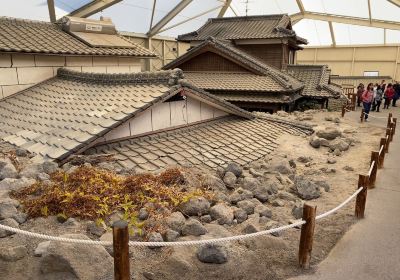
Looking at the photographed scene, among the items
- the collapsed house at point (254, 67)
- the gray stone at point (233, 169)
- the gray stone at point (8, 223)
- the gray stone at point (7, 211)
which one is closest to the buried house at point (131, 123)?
the gray stone at point (233, 169)

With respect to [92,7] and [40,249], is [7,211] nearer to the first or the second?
[40,249]

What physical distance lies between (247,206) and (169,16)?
24.6m

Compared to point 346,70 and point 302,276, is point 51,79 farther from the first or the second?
point 346,70

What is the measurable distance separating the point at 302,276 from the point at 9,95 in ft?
30.4

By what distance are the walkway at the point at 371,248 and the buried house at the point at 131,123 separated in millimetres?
2972

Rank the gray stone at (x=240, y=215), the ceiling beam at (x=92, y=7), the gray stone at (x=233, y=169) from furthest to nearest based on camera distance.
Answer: the ceiling beam at (x=92, y=7)
the gray stone at (x=233, y=169)
the gray stone at (x=240, y=215)

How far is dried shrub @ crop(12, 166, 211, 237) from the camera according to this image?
4.19 m

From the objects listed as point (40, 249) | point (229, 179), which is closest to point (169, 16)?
point (229, 179)

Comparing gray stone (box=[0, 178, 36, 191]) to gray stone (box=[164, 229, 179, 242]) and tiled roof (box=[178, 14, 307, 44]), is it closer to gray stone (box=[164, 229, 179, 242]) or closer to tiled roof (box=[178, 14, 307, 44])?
gray stone (box=[164, 229, 179, 242])

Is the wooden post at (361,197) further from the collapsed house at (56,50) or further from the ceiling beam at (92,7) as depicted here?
the ceiling beam at (92,7)

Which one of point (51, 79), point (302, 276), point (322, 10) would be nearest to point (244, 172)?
point (302, 276)

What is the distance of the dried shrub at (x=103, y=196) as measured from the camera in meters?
4.19

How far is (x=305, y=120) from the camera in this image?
14.4m

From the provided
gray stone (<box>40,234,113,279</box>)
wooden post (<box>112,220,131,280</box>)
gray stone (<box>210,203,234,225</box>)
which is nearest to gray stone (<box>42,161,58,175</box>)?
gray stone (<box>40,234,113,279</box>)
